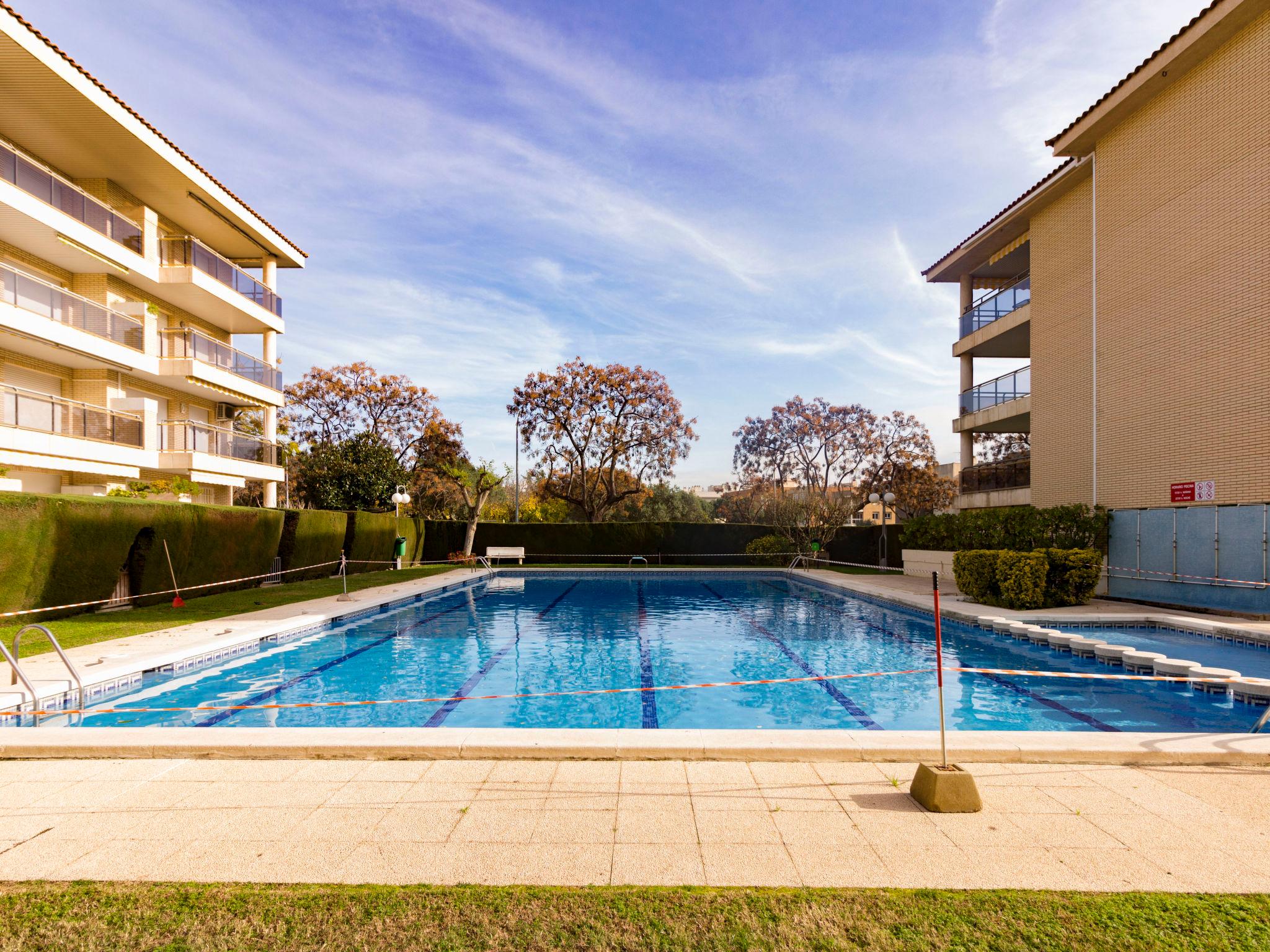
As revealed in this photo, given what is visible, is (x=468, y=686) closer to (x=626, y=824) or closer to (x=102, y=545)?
(x=626, y=824)

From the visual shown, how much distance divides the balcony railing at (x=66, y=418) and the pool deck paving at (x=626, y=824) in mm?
13298

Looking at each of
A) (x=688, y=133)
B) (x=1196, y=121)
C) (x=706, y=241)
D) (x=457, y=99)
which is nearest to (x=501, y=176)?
(x=457, y=99)

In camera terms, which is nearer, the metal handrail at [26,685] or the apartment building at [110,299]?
the metal handrail at [26,685]

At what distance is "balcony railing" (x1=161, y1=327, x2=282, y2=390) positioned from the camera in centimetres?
1961

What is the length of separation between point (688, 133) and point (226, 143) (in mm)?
11774

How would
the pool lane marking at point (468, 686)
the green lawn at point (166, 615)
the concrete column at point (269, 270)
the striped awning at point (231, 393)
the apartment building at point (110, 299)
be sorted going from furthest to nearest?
the concrete column at point (269, 270), the striped awning at point (231, 393), the apartment building at point (110, 299), the green lawn at point (166, 615), the pool lane marking at point (468, 686)

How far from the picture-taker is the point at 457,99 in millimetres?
16547

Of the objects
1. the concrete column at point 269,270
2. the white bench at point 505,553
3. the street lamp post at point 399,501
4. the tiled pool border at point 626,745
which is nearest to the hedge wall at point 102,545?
the tiled pool border at point 626,745

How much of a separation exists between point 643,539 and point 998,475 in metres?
13.6

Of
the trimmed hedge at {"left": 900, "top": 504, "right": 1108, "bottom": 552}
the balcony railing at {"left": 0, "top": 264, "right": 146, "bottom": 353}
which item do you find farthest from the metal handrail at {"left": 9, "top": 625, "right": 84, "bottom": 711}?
the trimmed hedge at {"left": 900, "top": 504, "right": 1108, "bottom": 552}

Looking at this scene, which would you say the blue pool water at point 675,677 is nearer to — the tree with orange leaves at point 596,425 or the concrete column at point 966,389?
the concrete column at point 966,389

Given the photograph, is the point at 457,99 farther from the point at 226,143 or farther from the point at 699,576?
the point at 699,576

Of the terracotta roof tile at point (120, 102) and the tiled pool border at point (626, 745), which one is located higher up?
the terracotta roof tile at point (120, 102)

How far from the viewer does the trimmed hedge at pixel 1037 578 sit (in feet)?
41.8
